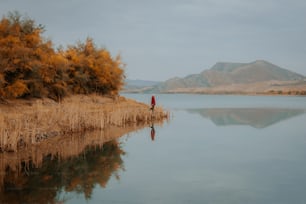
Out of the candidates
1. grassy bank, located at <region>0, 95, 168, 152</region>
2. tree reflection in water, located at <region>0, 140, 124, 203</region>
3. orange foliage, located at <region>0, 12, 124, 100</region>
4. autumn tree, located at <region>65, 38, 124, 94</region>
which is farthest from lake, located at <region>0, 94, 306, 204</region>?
autumn tree, located at <region>65, 38, 124, 94</region>

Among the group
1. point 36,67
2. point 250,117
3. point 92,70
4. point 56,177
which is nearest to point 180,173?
point 56,177

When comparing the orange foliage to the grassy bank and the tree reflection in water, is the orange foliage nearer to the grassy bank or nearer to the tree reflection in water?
the grassy bank

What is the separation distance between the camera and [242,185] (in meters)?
9.05

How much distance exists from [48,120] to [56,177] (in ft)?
22.4

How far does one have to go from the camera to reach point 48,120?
15.9m

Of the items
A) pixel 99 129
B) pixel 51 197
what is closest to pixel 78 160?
pixel 51 197

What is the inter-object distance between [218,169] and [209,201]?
3194 mm

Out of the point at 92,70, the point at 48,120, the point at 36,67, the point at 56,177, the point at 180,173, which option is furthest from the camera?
the point at 92,70

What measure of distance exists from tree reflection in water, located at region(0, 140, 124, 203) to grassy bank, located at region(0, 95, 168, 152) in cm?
153

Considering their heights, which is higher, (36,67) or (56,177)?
(36,67)

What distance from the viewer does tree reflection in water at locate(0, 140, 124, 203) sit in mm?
7898

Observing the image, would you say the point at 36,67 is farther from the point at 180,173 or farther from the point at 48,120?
the point at 180,173

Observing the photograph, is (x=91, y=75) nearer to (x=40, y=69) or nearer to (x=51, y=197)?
(x=40, y=69)

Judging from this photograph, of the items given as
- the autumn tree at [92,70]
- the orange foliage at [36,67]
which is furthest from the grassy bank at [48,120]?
the autumn tree at [92,70]
